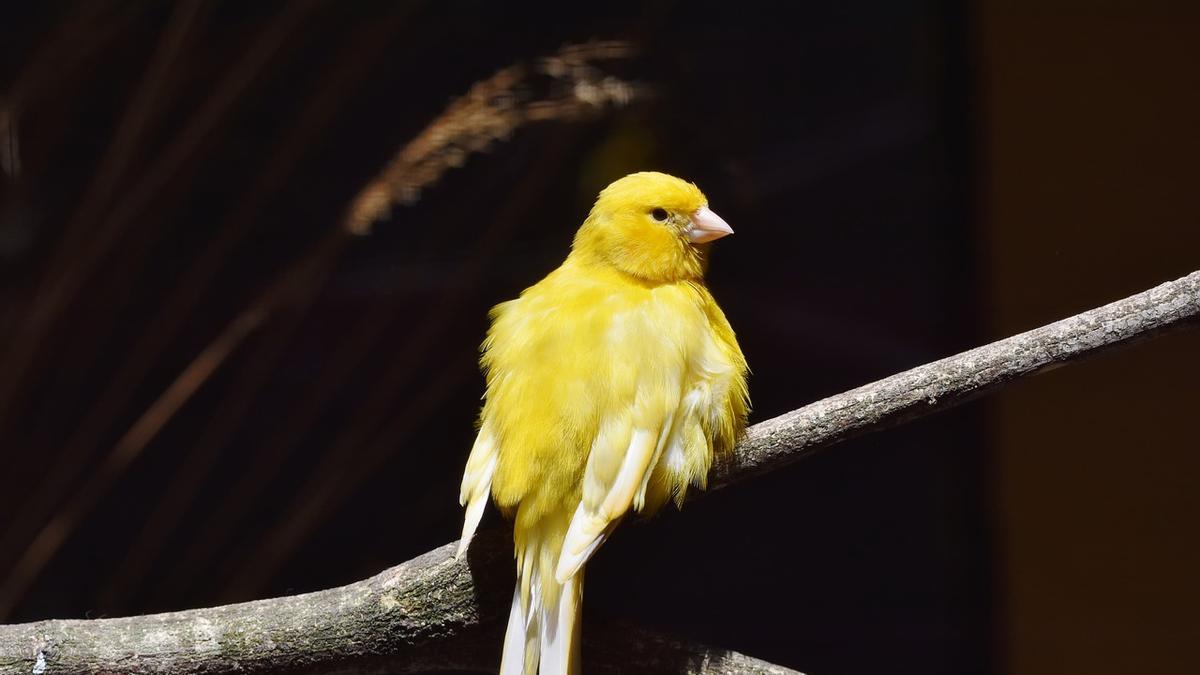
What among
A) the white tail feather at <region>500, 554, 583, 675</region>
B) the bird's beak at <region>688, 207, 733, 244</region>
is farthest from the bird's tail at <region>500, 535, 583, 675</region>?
the bird's beak at <region>688, 207, 733, 244</region>

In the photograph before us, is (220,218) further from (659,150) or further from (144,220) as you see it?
(659,150)

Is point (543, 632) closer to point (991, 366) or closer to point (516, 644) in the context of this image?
point (516, 644)

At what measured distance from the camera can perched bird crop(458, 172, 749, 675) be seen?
1.14m

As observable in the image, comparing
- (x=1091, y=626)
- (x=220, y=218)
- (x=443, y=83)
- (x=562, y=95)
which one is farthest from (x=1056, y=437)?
(x=220, y=218)

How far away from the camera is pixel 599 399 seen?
1190 millimetres

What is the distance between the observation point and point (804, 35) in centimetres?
172

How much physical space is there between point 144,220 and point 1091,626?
138 cm

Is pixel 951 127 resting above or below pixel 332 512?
above

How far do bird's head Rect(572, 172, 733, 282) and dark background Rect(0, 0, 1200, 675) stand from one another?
1.16 feet

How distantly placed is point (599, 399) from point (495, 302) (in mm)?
568

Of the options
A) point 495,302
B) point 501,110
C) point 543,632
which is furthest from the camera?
point 495,302

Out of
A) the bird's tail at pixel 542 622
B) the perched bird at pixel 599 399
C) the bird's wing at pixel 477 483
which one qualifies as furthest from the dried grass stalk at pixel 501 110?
the bird's tail at pixel 542 622

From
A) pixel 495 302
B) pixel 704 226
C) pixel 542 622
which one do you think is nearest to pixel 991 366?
pixel 704 226

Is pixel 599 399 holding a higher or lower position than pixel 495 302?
lower
